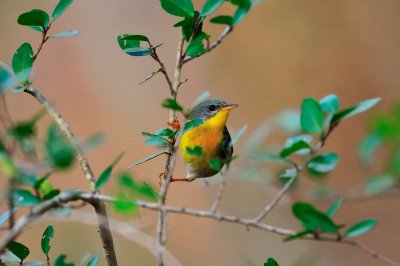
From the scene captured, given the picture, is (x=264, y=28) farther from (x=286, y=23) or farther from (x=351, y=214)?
(x=351, y=214)

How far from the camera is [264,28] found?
318cm

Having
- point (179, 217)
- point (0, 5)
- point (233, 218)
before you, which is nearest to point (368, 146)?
point (233, 218)

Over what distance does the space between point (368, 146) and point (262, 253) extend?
8.31 feet

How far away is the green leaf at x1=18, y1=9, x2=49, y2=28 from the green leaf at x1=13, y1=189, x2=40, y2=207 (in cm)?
25

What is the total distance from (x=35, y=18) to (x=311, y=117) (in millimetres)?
389

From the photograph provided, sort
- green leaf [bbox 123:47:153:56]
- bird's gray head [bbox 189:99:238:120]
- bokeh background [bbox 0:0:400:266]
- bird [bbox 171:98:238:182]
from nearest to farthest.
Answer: green leaf [bbox 123:47:153:56]
bird [bbox 171:98:238:182]
bird's gray head [bbox 189:99:238:120]
bokeh background [bbox 0:0:400:266]

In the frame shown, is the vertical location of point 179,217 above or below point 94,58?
below

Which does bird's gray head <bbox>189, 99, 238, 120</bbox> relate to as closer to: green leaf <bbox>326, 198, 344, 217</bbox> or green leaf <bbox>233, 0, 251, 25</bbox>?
green leaf <bbox>233, 0, 251, 25</bbox>

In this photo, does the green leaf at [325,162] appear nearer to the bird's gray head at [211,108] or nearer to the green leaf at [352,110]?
the green leaf at [352,110]

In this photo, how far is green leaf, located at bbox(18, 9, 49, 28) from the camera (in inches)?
30.1

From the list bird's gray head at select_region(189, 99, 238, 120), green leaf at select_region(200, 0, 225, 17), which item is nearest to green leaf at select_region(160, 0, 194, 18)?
green leaf at select_region(200, 0, 225, 17)

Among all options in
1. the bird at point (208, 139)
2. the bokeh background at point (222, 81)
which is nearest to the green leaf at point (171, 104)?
the bird at point (208, 139)

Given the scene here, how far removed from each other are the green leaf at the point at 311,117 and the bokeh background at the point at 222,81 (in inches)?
92.1

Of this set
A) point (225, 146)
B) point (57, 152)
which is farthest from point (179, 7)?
point (225, 146)
